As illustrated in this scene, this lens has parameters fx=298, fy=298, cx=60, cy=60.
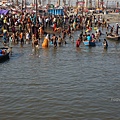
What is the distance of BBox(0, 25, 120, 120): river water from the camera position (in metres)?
13.4

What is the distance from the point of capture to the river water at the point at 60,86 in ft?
43.8

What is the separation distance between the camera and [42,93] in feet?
51.6

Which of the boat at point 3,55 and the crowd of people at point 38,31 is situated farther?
A: the crowd of people at point 38,31

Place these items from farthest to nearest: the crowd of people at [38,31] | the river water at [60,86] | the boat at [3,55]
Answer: the crowd of people at [38,31], the boat at [3,55], the river water at [60,86]

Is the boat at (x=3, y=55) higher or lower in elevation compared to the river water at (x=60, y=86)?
higher

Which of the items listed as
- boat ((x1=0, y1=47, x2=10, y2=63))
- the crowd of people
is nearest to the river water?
boat ((x1=0, y1=47, x2=10, y2=63))

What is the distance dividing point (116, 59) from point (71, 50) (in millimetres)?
5219

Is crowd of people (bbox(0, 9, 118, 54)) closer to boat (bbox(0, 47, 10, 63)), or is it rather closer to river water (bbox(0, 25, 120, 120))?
river water (bbox(0, 25, 120, 120))

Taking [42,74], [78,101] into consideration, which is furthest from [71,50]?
[78,101]

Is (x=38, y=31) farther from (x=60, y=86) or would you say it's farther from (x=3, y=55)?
(x=60, y=86)

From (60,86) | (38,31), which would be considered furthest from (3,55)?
(38,31)

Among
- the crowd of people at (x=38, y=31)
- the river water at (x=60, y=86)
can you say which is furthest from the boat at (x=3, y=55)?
the crowd of people at (x=38, y=31)

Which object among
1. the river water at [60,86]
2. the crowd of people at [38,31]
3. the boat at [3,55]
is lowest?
the river water at [60,86]

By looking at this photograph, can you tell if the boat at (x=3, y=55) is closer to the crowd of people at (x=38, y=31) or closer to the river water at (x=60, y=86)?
the river water at (x=60, y=86)
